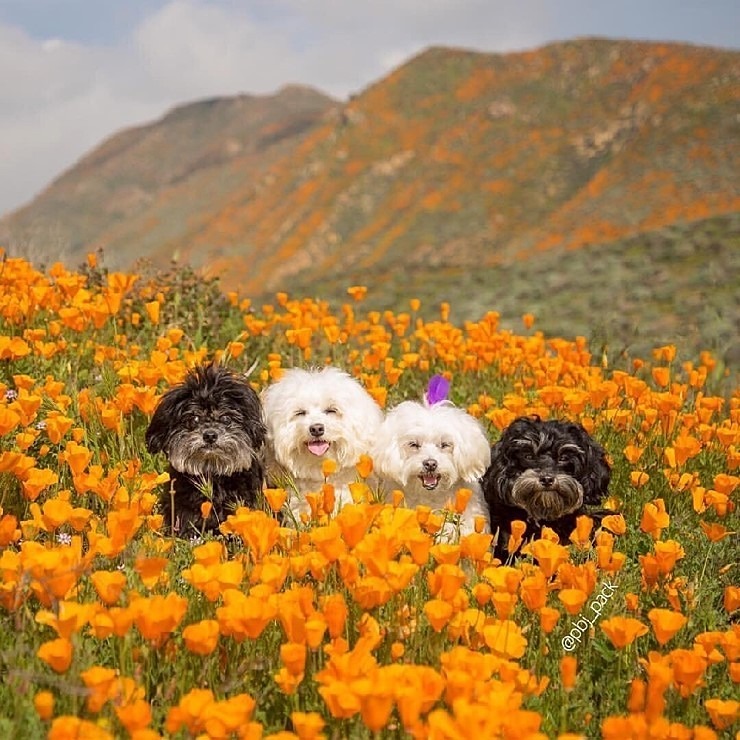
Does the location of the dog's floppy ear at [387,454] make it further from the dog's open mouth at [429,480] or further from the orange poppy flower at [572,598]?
the orange poppy flower at [572,598]

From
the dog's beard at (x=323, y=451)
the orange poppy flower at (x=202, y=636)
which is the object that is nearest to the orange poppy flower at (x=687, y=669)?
the orange poppy flower at (x=202, y=636)

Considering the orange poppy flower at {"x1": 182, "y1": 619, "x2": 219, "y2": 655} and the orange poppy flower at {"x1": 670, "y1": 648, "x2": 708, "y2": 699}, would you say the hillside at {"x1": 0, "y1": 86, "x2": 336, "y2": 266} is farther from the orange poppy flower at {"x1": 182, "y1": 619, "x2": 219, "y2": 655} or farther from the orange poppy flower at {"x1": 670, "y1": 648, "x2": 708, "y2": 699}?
the orange poppy flower at {"x1": 670, "y1": 648, "x2": 708, "y2": 699}

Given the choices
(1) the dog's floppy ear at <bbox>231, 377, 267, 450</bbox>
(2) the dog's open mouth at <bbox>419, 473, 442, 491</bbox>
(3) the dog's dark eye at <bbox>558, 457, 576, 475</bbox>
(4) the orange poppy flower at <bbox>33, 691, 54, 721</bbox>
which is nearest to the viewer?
(4) the orange poppy flower at <bbox>33, 691, 54, 721</bbox>

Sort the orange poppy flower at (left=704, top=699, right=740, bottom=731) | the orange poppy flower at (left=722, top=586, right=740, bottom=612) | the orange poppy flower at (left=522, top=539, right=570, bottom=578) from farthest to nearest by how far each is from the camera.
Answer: the orange poppy flower at (left=722, top=586, right=740, bottom=612)
the orange poppy flower at (left=522, top=539, right=570, bottom=578)
the orange poppy flower at (left=704, top=699, right=740, bottom=731)

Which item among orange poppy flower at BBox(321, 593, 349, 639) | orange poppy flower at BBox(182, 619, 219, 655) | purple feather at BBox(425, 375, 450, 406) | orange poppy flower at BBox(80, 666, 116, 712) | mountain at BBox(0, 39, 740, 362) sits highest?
mountain at BBox(0, 39, 740, 362)

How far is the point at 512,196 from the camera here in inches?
2203

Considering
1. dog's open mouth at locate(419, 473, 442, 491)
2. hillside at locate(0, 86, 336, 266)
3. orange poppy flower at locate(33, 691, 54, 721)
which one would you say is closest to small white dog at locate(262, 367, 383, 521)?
dog's open mouth at locate(419, 473, 442, 491)

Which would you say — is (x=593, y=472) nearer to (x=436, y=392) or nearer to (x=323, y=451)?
(x=436, y=392)

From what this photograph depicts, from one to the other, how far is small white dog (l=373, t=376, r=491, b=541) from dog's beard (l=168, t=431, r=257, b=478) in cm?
78

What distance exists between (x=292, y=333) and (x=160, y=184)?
170m

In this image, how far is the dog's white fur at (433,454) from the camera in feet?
16.2

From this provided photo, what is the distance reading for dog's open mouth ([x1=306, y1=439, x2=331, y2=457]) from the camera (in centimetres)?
496

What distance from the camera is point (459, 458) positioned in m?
5.07

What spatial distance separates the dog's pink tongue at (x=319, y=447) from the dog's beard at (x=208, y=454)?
361mm
